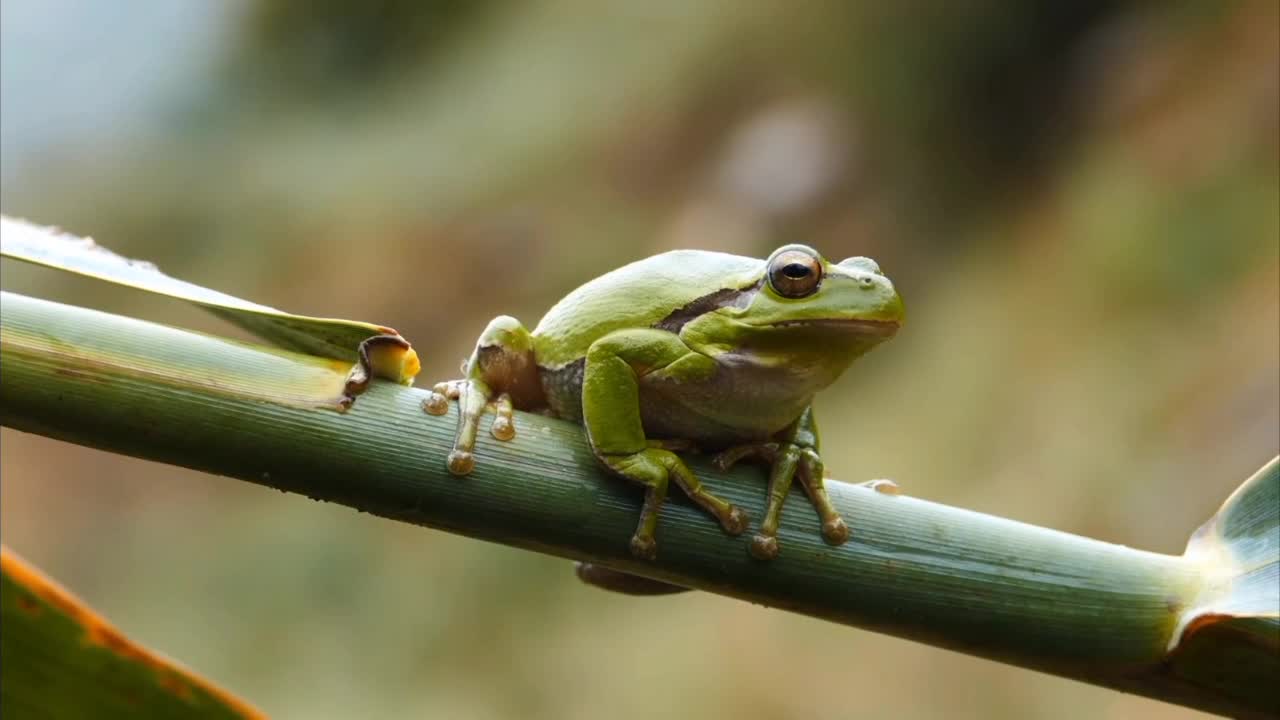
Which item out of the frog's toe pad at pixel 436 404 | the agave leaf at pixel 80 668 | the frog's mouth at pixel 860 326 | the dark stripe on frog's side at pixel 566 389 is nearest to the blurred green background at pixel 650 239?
the frog's mouth at pixel 860 326

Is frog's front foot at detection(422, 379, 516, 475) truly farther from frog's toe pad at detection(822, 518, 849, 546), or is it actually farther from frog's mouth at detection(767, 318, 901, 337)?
frog's mouth at detection(767, 318, 901, 337)

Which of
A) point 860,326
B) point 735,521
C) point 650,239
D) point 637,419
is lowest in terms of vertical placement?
point 735,521

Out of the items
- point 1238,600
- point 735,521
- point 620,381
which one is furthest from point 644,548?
point 1238,600

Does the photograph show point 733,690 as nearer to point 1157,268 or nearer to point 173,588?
point 1157,268

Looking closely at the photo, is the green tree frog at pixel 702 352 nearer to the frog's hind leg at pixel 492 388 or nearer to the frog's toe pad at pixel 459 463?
the frog's hind leg at pixel 492 388

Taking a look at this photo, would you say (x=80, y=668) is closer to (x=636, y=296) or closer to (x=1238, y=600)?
(x=636, y=296)
